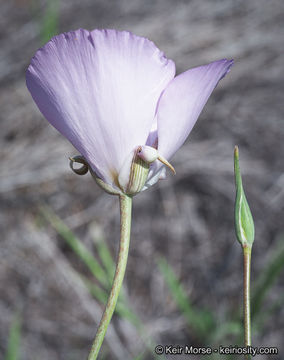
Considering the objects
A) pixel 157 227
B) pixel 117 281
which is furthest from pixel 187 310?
pixel 117 281

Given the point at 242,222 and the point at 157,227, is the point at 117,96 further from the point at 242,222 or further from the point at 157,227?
the point at 157,227

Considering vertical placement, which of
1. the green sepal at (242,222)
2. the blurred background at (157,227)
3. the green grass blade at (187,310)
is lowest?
the green sepal at (242,222)

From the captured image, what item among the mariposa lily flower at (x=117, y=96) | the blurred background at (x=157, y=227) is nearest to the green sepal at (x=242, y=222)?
→ the mariposa lily flower at (x=117, y=96)

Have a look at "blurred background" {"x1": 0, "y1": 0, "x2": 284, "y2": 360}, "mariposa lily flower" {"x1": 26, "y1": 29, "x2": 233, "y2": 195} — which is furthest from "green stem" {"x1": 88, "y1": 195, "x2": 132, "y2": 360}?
"blurred background" {"x1": 0, "y1": 0, "x2": 284, "y2": 360}

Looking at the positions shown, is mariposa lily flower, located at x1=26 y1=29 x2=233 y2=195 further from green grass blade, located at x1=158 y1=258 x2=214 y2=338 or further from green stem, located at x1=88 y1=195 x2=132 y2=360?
green grass blade, located at x1=158 y1=258 x2=214 y2=338

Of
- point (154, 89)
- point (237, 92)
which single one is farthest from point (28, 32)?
point (154, 89)

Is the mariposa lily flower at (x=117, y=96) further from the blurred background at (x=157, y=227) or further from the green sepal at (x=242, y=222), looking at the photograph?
the blurred background at (x=157, y=227)
